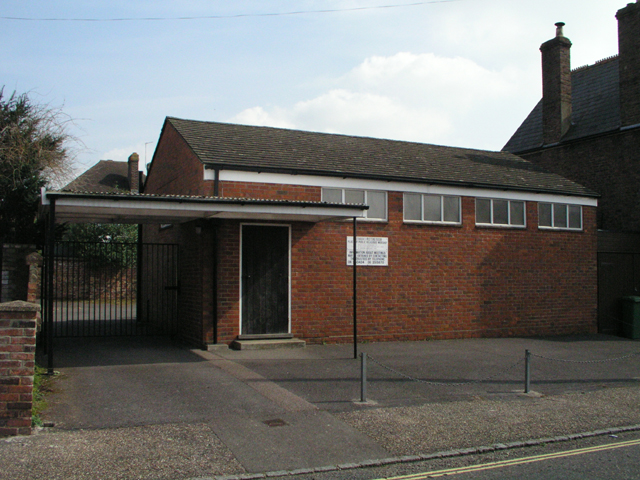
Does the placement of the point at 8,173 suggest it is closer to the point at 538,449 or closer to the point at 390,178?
the point at 390,178

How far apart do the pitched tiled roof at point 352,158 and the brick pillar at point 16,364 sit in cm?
668

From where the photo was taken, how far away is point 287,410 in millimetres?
7336

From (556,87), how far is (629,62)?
2870mm

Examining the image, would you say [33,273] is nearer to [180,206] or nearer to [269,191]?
[180,206]

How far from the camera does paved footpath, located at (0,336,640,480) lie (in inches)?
217

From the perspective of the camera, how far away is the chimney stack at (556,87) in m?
22.2

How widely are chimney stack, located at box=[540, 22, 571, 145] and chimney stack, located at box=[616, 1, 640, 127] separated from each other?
2080mm

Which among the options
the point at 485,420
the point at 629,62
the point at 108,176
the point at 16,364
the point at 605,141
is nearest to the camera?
the point at 16,364

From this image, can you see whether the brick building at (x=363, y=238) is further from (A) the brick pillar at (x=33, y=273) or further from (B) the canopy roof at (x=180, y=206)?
(A) the brick pillar at (x=33, y=273)

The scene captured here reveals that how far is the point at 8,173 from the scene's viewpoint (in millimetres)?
13406

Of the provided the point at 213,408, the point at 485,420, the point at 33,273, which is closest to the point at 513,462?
the point at 485,420

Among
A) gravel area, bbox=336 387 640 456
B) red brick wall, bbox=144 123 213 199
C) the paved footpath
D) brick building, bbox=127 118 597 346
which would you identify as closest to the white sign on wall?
Result: brick building, bbox=127 118 597 346

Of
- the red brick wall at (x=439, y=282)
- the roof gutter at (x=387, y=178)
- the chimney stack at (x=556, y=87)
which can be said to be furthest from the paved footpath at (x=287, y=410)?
the chimney stack at (x=556, y=87)

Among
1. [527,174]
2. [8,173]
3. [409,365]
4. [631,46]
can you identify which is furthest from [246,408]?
[631,46]
